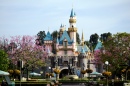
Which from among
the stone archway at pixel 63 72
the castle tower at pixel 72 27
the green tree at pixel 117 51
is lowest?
the stone archway at pixel 63 72

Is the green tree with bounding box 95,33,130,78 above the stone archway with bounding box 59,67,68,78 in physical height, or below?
above

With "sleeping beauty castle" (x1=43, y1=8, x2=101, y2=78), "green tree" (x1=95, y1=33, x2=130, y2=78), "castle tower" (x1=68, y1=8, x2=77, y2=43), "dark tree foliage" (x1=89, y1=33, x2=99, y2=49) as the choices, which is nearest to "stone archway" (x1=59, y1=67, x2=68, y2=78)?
"sleeping beauty castle" (x1=43, y1=8, x2=101, y2=78)

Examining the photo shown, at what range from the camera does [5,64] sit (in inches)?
2616

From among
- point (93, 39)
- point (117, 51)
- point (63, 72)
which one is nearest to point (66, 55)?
point (63, 72)

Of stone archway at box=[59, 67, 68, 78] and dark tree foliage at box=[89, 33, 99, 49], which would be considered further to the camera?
dark tree foliage at box=[89, 33, 99, 49]

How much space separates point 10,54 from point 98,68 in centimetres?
4004

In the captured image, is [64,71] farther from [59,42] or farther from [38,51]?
[38,51]

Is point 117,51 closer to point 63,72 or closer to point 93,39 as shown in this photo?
point 63,72

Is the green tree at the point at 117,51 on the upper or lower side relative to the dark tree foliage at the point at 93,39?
lower

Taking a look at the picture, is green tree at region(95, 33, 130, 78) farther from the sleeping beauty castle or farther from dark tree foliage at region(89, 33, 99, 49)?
dark tree foliage at region(89, 33, 99, 49)

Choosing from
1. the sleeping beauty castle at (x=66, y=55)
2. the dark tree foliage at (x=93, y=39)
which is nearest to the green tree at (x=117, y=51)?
the sleeping beauty castle at (x=66, y=55)

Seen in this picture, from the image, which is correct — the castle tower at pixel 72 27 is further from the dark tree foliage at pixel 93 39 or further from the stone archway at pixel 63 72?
the dark tree foliage at pixel 93 39

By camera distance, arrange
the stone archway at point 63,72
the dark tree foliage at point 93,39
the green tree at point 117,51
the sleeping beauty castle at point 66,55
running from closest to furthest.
→ the green tree at point 117,51, the stone archway at point 63,72, the sleeping beauty castle at point 66,55, the dark tree foliage at point 93,39

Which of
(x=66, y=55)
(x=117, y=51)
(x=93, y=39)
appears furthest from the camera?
(x=93, y=39)
